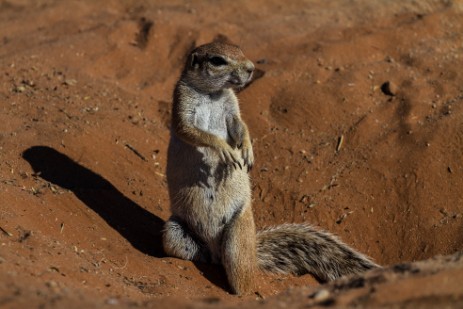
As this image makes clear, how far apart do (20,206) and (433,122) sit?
4.83 meters

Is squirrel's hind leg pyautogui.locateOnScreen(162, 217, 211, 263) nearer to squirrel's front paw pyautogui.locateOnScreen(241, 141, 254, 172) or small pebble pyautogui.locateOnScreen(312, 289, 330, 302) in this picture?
squirrel's front paw pyautogui.locateOnScreen(241, 141, 254, 172)

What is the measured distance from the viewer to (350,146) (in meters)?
9.15

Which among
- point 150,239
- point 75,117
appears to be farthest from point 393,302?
point 75,117

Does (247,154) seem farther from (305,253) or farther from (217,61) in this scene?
(305,253)

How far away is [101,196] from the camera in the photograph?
810 centimetres

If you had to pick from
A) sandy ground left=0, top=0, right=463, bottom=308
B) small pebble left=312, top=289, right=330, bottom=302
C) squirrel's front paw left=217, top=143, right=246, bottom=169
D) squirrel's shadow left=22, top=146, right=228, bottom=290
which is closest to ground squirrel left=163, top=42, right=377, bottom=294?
squirrel's front paw left=217, top=143, right=246, bottom=169

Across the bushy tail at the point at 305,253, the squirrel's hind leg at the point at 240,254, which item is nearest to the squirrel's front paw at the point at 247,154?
the squirrel's hind leg at the point at 240,254

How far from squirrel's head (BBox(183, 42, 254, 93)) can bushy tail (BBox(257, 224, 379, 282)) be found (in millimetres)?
1521

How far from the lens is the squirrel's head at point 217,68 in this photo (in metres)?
6.98

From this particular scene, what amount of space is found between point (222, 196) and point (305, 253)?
99cm

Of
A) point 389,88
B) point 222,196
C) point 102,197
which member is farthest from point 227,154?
point 389,88

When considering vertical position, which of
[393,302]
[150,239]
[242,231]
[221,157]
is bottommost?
[150,239]

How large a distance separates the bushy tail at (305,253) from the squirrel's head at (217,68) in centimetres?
152

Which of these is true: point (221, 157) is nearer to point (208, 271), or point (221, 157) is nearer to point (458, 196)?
point (208, 271)
